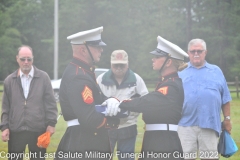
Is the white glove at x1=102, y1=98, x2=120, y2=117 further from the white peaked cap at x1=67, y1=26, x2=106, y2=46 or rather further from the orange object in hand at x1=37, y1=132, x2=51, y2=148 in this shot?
the orange object in hand at x1=37, y1=132, x2=51, y2=148

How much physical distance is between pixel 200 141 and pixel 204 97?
0.56 meters

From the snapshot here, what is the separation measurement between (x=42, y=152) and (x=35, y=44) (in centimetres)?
5346

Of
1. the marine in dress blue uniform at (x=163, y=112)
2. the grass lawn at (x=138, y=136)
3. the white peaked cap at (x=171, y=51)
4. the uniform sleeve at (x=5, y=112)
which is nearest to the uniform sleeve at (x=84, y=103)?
the marine in dress blue uniform at (x=163, y=112)

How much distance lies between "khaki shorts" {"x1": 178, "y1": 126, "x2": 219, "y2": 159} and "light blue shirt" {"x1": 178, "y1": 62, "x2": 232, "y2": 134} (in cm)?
8

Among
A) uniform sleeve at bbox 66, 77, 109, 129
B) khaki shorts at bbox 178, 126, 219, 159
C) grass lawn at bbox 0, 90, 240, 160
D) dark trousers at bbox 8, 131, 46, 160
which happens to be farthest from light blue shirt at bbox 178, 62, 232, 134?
grass lawn at bbox 0, 90, 240, 160

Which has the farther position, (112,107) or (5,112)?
(5,112)

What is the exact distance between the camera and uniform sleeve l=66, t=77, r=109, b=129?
4793mm

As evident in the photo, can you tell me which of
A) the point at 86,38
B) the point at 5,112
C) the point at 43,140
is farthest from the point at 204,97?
the point at 86,38

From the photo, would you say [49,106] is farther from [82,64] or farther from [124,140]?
[82,64]

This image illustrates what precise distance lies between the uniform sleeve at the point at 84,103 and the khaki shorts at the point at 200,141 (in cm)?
260

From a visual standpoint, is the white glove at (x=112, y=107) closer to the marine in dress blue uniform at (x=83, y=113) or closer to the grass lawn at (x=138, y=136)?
the marine in dress blue uniform at (x=83, y=113)

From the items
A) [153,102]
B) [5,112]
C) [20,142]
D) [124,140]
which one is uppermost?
[153,102]

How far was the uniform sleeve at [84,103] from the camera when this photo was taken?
4793 millimetres

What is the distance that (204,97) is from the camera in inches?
283
